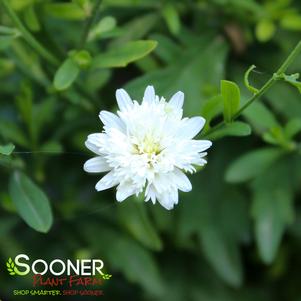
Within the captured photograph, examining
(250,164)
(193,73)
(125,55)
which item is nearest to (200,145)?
(125,55)

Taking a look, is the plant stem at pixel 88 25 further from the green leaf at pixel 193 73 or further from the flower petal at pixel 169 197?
the flower petal at pixel 169 197

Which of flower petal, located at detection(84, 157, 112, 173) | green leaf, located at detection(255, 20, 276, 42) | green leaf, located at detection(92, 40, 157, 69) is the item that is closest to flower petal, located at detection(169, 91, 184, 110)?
flower petal, located at detection(84, 157, 112, 173)

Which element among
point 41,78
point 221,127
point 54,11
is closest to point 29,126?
point 41,78

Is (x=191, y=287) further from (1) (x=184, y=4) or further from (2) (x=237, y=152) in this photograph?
(1) (x=184, y=4)

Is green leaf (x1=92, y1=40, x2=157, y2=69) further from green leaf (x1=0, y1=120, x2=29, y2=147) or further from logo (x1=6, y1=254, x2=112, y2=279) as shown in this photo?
logo (x1=6, y1=254, x2=112, y2=279)

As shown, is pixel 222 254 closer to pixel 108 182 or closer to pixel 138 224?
pixel 138 224

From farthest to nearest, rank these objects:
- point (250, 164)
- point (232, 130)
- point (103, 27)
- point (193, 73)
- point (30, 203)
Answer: point (193, 73)
point (250, 164)
point (103, 27)
point (30, 203)
point (232, 130)
